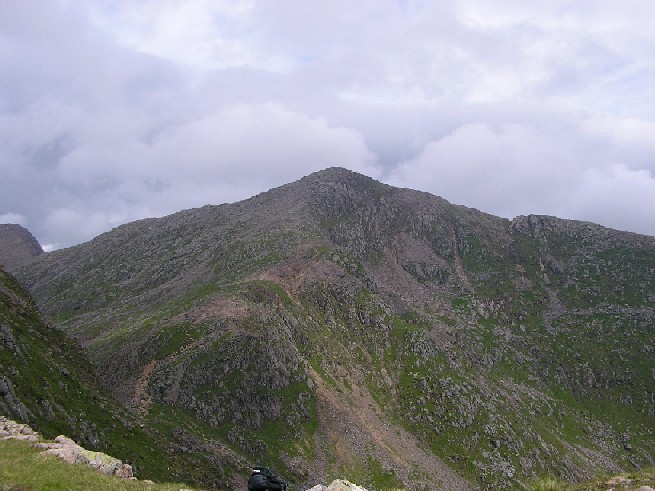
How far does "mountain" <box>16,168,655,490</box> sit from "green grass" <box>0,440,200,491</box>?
6131cm

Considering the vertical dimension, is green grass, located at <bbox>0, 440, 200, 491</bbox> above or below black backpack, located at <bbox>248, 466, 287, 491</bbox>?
below

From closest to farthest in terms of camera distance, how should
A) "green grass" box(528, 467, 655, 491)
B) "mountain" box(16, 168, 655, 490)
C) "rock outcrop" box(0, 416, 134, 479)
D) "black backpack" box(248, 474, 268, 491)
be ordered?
"green grass" box(528, 467, 655, 491) < "black backpack" box(248, 474, 268, 491) < "rock outcrop" box(0, 416, 134, 479) < "mountain" box(16, 168, 655, 490)

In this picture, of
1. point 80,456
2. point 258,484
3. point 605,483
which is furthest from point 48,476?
point 605,483

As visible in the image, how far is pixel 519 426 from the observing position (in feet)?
411

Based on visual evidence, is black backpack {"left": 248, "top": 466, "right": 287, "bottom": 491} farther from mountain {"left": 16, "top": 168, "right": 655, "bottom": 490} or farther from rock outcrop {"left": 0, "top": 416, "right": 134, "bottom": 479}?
mountain {"left": 16, "top": 168, "right": 655, "bottom": 490}

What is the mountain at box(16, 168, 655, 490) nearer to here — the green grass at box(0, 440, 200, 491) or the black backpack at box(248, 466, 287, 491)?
the green grass at box(0, 440, 200, 491)

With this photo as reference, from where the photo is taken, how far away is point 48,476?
21000 mm

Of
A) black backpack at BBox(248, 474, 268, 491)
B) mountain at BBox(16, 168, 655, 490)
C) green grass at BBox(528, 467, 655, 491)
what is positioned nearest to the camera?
green grass at BBox(528, 467, 655, 491)

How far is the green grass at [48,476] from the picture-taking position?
2002 centimetres

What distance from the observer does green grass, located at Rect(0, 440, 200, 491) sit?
788 inches

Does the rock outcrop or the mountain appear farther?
the mountain

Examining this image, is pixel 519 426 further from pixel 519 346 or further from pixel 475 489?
pixel 519 346


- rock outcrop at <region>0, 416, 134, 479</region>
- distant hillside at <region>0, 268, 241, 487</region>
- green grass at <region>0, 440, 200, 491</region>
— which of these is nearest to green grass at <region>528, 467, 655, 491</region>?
green grass at <region>0, 440, 200, 491</region>

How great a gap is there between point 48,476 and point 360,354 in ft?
383
